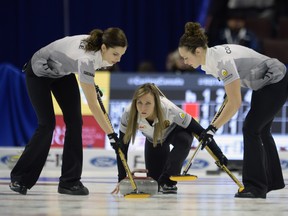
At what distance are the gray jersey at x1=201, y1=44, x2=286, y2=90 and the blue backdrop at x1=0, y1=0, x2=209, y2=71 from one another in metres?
5.38

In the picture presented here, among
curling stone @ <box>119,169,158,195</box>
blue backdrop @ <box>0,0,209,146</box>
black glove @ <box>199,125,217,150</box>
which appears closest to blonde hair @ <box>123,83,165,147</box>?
curling stone @ <box>119,169,158,195</box>

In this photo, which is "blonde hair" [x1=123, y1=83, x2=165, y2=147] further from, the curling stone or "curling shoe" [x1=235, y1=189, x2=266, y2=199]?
"curling shoe" [x1=235, y1=189, x2=266, y2=199]

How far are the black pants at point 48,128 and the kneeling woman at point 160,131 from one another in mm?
305

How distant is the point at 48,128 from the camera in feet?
16.9

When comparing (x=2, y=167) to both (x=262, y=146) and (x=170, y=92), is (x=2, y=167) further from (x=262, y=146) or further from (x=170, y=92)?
(x=262, y=146)

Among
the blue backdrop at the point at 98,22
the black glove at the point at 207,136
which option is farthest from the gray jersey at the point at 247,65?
the blue backdrop at the point at 98,22

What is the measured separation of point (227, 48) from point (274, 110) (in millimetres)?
489

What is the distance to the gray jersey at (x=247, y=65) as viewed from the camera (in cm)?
491

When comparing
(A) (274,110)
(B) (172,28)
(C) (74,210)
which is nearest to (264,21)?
(B) (172,28)

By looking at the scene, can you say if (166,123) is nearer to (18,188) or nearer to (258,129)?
(258,129)

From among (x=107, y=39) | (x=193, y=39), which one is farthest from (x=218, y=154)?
(x=107, y=39)

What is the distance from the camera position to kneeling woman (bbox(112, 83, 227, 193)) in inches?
207

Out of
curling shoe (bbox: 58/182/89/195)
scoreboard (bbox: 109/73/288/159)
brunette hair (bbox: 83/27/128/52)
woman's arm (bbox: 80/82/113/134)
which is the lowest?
scoreboard (bbox: 109/73/288/159)

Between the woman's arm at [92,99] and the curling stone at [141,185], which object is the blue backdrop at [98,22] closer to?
the curling stone at [141,185]
